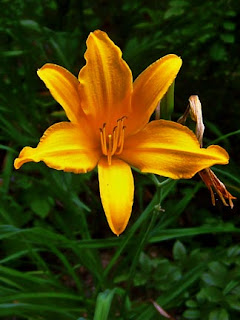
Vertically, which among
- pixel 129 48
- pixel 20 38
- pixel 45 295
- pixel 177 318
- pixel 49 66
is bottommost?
pixel 177 318

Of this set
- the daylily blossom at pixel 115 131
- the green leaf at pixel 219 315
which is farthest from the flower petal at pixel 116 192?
the green leaf at pixel 219 315

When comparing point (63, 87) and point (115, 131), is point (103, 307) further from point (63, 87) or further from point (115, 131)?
point (63, 87)

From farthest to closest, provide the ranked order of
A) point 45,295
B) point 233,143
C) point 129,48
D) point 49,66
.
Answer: point 233,143 → point 129,48 → point 45,295 → point 49,66

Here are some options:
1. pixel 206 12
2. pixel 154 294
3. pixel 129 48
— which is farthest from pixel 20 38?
pixel 154 294

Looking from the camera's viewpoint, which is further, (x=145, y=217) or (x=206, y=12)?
(x=206, y=12)

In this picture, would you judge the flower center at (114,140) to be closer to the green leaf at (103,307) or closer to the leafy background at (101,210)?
the leafy background at (101,210)

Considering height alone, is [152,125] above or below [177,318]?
above

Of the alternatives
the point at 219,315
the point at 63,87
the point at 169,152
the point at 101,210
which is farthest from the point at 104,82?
the point at 101,210

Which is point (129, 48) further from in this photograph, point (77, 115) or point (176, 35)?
point (77, 115)
